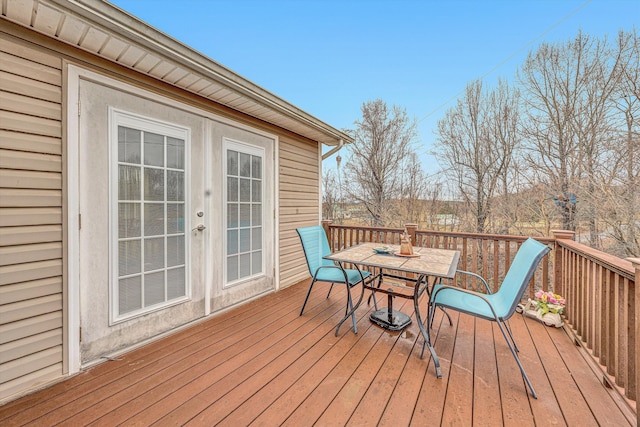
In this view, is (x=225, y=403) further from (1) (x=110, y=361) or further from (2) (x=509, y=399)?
(2) (x=509, y=399)

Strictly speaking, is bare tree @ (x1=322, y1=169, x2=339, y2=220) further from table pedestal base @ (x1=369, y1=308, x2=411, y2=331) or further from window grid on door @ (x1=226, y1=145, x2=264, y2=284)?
table pedestal base @ (x1=369, y1=308, x2=411, y2=331)

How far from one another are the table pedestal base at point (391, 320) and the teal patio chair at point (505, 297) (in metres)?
0.49

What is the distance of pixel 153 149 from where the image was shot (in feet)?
7.69

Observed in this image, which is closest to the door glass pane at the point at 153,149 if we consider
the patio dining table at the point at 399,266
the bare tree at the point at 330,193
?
the patio dining table at the point at 399,266

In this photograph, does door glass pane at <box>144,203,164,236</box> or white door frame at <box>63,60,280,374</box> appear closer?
white door frame at <box>63,60,280,374</box>

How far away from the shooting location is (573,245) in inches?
98.7

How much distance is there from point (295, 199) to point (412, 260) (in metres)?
2.16

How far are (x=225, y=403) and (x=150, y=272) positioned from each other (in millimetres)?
1348

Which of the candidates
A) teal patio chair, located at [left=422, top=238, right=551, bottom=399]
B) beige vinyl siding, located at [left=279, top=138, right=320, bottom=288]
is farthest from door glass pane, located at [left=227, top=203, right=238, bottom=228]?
teal patio chair, located at [left=422, top=238, right=551, bottom=399]

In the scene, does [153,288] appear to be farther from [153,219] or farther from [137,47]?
[137,47]

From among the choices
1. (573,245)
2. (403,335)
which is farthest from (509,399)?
(573,245)

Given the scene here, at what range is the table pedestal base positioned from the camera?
2.58 metres

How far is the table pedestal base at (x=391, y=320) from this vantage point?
2580 mm

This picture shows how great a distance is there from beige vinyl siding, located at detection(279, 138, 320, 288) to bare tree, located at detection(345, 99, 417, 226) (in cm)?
436
